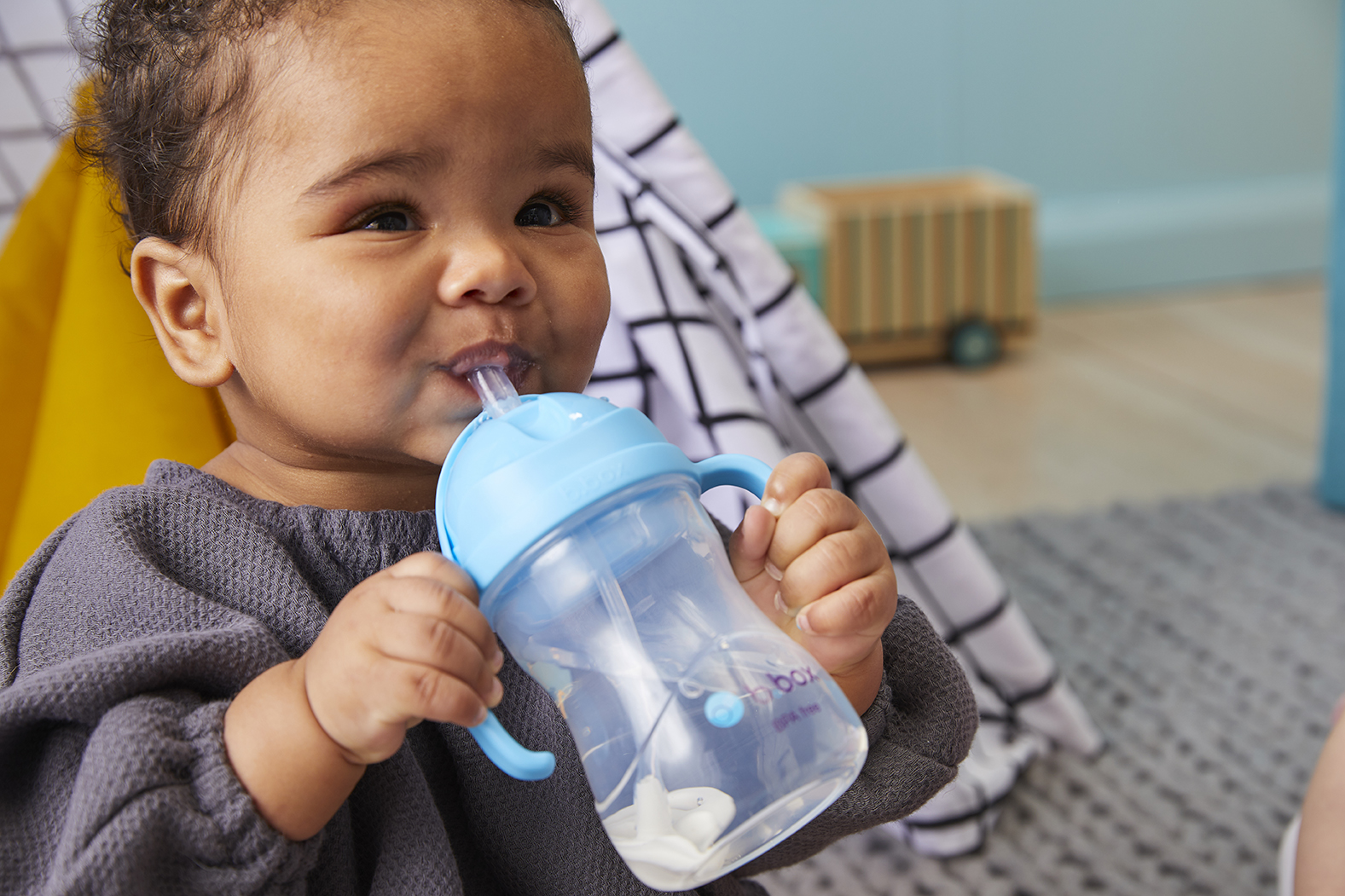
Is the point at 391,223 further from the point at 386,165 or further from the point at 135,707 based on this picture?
the point at 135,707

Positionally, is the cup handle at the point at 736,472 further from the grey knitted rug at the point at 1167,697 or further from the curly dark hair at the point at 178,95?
the grey knitted rug at the point at 1167,697

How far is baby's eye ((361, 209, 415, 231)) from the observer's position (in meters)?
0.51

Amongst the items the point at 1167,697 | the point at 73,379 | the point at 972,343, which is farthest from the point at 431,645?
the point at 972,343

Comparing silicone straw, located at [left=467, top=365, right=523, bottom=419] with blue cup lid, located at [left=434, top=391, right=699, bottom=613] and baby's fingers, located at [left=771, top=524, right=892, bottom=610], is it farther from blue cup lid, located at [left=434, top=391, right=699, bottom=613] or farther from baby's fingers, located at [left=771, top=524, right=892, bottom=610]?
baby's fingers, located at [left=771, top=524, right=892, bottom=610]

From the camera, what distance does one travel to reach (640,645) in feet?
1.49

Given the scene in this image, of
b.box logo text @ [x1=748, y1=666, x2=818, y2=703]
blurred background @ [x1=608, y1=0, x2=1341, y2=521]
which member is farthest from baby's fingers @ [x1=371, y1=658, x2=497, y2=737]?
blurred background @ [x1=608, y1=0, x2=1341, y2=521]

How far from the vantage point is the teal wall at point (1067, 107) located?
2.28 meters

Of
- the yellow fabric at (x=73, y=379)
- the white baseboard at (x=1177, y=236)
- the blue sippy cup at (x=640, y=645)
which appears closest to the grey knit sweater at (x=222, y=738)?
the blue sippy cup at (x=640, y=645)

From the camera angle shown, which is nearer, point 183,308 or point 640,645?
point 640,645

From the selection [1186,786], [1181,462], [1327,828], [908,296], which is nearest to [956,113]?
[908,296]

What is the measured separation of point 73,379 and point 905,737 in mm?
584

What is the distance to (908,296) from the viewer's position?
84.7 inches

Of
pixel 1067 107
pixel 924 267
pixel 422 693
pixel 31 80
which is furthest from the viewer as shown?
pixel 1067 107

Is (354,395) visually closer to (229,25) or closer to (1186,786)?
(229,25)
